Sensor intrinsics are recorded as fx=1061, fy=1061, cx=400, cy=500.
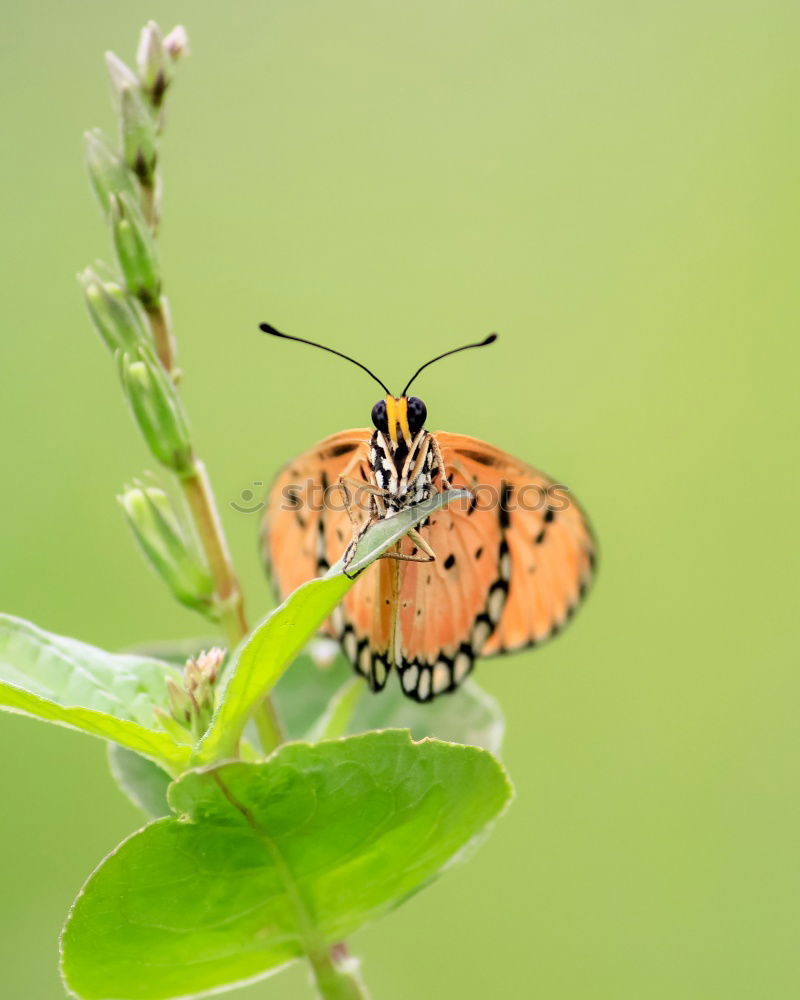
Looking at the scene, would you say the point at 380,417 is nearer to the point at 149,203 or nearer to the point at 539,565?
the point at 149,203

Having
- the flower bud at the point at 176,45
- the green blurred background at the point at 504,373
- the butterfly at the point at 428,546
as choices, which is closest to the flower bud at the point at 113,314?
the flower bud at the point at 176,45

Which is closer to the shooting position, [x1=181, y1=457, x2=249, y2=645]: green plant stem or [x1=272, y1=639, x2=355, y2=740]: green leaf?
[x1=181, y1=457, x2=249, y2=645]: green plant stem

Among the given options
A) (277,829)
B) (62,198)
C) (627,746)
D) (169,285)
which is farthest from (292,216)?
(277,829)

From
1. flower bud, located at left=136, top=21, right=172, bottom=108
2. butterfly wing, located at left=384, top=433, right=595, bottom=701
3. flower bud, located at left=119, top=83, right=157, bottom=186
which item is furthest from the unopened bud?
flower bud, located at left=136, top=21, right=172, bottom=108

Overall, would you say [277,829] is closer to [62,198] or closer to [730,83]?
[62,198]

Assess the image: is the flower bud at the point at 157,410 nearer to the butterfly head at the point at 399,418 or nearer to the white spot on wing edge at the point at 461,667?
the butterfly head at the point at 399,418

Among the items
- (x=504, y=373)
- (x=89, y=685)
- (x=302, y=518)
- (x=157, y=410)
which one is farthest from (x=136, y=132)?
(x=504, y=373)

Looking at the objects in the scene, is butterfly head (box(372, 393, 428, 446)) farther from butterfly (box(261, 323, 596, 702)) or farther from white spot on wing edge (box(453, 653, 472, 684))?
white spot on wing edge (box(453, 653, 472, 684))
